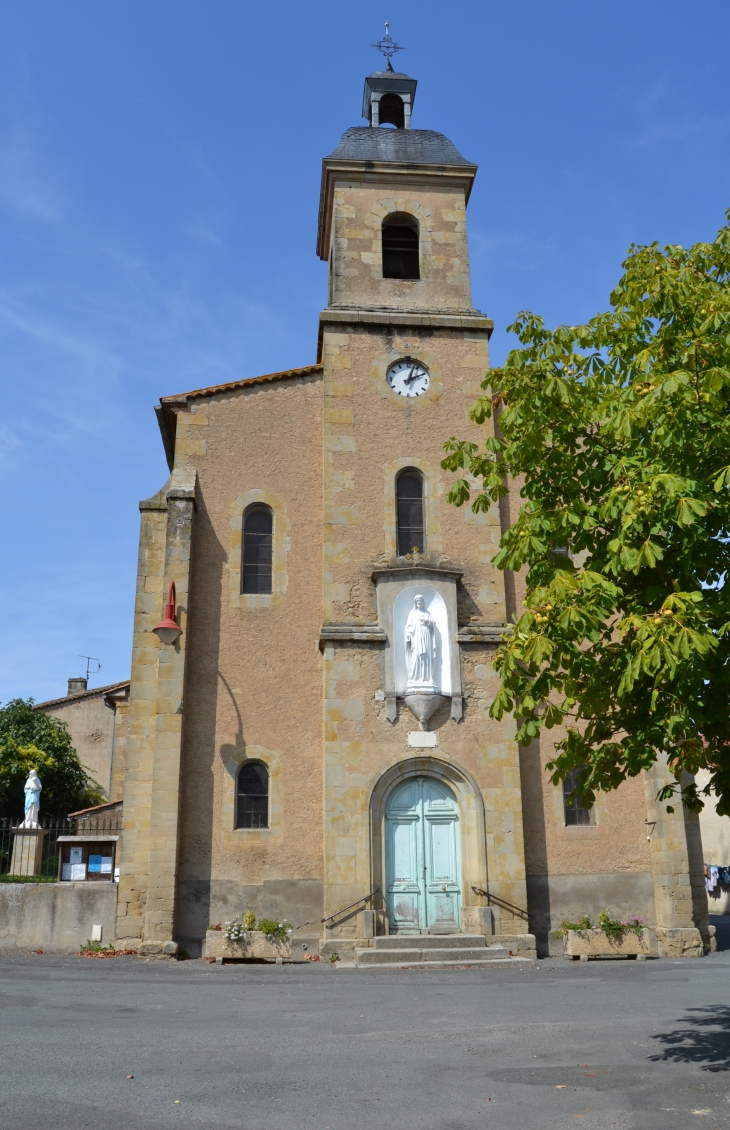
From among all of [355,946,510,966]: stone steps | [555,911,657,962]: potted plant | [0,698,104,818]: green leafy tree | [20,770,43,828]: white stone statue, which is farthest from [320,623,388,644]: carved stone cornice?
[0,698,104,818]: green leafy tree

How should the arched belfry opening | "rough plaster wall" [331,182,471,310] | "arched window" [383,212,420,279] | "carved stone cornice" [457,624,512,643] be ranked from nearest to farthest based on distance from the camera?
"carved stone cornice" [457,624,512,643], "rough plaster wall" [331,182,471,310], "arched window" [383,212,420,279], the arched belfry opening

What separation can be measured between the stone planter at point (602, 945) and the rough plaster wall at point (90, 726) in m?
24.4

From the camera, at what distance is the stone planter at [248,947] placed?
14.4 metres

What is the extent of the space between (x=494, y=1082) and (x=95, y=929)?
9.94 metres

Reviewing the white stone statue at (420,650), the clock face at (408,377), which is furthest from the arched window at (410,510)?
the clock face at (408,377)

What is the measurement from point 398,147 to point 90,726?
24670 mm

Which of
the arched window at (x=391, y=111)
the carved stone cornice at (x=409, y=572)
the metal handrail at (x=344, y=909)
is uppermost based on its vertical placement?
the arched window at (x=391, y=111)

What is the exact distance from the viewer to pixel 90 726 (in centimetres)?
3653

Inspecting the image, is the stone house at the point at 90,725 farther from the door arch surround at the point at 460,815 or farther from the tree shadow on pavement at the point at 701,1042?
the tree shadow on pavement at the point at 701,1042

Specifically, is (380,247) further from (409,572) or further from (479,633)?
(479,633)

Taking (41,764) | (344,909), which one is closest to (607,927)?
(344,909)

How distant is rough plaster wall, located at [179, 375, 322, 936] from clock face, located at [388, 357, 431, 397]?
4.74 ft

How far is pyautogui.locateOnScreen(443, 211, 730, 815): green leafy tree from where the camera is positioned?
6445 mm

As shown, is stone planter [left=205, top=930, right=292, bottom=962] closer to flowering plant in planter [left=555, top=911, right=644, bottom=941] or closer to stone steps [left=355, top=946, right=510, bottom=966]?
stone steps [left=355, top=946, right=510, bottom=966]
